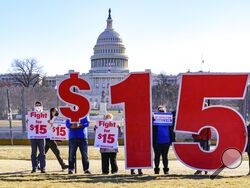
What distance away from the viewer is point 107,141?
28.2ft

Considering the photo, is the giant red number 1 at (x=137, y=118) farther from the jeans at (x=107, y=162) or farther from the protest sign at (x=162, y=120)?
the jeans at (x=107, y=162)

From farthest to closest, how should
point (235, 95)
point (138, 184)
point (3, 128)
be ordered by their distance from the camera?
point (3, 128) → point (235, 95) → point (138, 184)

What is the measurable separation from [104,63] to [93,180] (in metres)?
111

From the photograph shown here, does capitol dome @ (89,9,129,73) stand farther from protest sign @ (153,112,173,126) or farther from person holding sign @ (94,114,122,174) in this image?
protest sign @ (153,112,173,126)

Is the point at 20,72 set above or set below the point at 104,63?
below

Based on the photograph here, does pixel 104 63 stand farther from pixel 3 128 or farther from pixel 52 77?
pixel 3 128

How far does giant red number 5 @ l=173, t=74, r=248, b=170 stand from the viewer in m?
7.86

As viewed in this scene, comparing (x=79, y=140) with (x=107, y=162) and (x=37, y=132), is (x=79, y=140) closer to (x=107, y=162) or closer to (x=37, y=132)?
(x=107, y=162)

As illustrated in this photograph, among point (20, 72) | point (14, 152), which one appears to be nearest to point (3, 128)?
point (14, 152)

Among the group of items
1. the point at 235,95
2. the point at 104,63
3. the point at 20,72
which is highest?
the point at 104,63

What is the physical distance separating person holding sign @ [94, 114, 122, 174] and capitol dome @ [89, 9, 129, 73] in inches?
4177

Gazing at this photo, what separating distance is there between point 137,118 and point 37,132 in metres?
2.78

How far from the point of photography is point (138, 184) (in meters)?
6.73

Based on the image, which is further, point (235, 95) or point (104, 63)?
point (104, 63)
